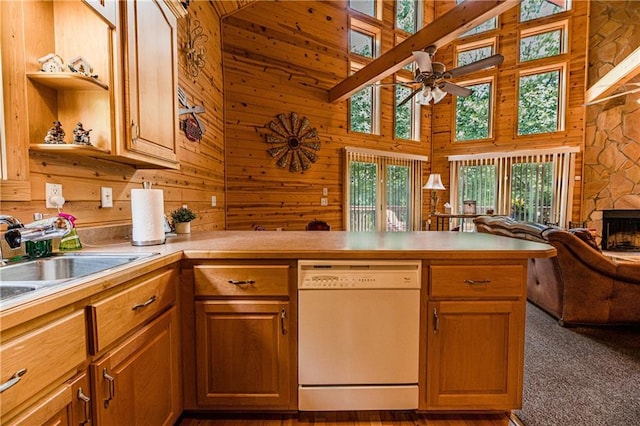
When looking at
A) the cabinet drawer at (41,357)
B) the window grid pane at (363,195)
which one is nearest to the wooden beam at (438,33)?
the window grid pane at (363,195)

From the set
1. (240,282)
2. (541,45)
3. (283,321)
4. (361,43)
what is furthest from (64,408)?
(541,45)

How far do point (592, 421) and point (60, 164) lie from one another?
2912 mm

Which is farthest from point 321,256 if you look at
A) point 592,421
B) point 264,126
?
point 264,126

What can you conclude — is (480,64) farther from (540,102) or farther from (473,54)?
(473,54)

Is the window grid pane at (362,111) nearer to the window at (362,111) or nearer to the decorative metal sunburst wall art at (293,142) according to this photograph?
the window at (362,111)

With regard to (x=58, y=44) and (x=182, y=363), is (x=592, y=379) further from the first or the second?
(x=58, y=44)

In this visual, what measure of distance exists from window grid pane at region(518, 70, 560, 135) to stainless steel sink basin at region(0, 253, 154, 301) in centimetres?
688

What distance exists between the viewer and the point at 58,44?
1.32m

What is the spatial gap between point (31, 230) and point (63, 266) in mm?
211

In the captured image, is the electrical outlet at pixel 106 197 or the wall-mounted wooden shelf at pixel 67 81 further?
the electrical outlet at pixel 106 197

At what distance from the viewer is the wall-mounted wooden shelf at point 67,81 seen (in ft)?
3.96

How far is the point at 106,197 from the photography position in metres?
1.63

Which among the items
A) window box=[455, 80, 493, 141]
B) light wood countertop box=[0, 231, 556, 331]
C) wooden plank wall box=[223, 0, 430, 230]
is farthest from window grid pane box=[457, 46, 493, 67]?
light wood countertop box=[0, 231, 556, 331]

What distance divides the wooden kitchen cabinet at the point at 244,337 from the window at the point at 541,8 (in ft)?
23.8
